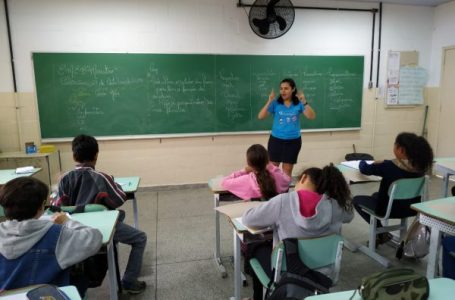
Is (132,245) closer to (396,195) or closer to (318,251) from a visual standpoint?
(318,251)

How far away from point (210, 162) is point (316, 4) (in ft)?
9.32

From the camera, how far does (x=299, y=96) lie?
3943mm

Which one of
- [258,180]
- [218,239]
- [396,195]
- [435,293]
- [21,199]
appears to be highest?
[21,199]

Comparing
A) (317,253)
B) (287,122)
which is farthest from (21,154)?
(317,253)

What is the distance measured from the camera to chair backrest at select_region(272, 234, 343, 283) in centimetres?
158

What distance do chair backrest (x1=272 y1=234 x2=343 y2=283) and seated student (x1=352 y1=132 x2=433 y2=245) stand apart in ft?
4.28

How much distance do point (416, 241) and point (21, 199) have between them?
275cm

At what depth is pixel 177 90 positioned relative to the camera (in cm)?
482

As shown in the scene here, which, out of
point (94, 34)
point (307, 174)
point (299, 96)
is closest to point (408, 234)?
point (307, 174)

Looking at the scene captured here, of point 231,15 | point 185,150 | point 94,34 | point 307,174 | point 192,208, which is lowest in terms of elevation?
point 192,208

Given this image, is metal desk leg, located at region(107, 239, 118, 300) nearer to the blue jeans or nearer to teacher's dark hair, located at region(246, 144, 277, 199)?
the blue jeans

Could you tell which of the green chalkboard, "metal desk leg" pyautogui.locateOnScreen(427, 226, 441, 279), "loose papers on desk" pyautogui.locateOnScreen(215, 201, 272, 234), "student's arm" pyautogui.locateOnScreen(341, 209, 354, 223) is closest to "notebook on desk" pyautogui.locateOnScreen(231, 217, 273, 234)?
"loose papers on desk" pyautogui.locateOnScreen(215, 201, 272, 234)

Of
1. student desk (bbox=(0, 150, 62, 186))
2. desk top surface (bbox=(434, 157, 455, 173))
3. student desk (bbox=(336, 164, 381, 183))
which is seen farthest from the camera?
student desk (bbox=(0, 150, 62, 186))

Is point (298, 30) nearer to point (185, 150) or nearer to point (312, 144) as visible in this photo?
point (312, 144)
